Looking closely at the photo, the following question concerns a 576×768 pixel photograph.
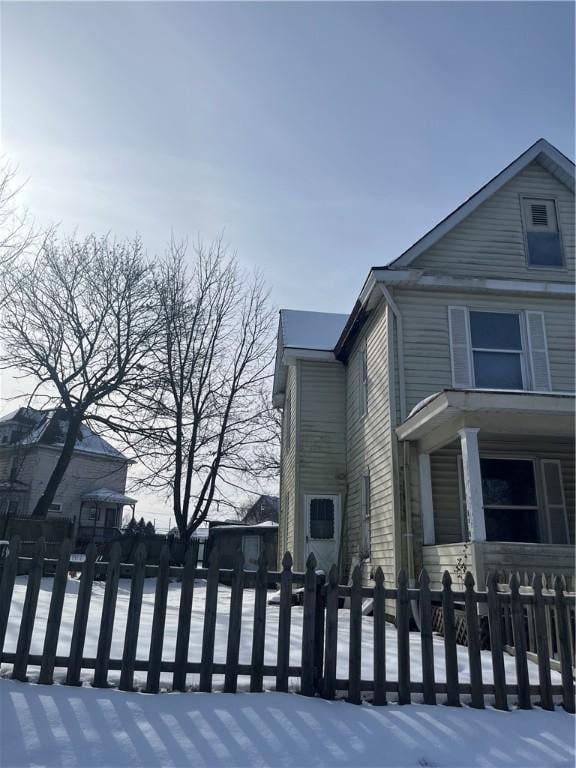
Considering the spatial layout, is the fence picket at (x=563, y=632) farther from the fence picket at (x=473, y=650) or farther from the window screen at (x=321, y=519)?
the window screen at (x=321, y=519)

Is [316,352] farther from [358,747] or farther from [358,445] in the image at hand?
[358,747]

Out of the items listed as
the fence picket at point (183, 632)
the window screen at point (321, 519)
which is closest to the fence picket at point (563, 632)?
the fence picket at point (183, 632)

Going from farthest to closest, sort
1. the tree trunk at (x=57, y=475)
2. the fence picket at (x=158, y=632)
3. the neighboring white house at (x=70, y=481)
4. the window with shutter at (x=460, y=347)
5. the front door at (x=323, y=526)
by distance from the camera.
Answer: the neighboring white house at (x=70, y=481), the tree trunk at (x=57, y=475), the front door at (x=323, y=526), the window with shutter at (x=460, y=347), the fence picket at (x=158, y=632)

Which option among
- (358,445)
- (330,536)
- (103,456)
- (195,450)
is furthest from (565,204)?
(103,456)

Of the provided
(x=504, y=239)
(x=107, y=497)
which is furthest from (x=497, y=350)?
(x=107, y=497)

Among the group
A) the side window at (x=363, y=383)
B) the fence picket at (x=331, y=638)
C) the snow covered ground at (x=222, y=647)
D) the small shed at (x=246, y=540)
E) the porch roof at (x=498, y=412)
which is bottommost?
the snow covered ground at (x=222, y=647)

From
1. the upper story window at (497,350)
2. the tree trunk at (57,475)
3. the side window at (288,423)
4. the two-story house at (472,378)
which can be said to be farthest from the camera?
the tree trunk at (57,475)

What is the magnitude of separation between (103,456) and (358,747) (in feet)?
123

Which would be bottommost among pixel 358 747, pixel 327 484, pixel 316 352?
pixel 358 747

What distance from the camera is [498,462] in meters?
11.1

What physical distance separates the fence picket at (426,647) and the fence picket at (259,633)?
52.5 inches

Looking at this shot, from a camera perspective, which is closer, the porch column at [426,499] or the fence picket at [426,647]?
the fence picket at [426,647]

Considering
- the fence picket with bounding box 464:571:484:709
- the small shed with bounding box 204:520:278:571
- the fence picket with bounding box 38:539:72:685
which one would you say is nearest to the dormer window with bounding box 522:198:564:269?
the fence picket with bounding box 464:571:484:709

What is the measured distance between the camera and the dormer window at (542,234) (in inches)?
478
